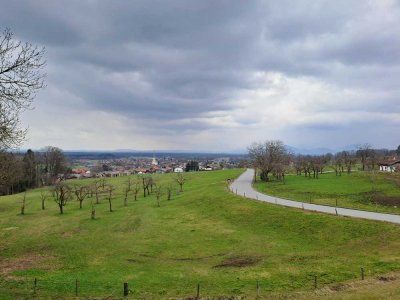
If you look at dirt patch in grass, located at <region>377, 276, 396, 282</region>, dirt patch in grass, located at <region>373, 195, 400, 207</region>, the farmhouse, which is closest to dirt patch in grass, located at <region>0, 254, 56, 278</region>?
dirt patch in grass, located at <region>377, 276, 396, 282</region>

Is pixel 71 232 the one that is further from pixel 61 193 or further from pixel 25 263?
pixel 61 193

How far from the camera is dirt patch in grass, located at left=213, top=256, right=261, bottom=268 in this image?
35.8 metres

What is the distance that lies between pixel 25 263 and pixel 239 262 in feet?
75.7

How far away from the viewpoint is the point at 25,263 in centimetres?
4003

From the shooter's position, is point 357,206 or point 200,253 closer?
point 200,253

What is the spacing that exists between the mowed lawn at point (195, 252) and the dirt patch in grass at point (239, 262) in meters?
0.10

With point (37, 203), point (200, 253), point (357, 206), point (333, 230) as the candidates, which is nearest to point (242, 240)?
point (200, 253)

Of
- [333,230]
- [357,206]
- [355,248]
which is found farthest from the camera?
[357,206]

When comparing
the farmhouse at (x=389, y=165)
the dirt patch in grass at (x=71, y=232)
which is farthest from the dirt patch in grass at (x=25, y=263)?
the farmhouse at (x=389, y=165)

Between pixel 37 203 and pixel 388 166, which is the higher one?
pixel 388 166

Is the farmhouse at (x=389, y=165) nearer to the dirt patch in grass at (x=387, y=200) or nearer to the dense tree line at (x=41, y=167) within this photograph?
the dirt patch in grass at (x=387, y=200)

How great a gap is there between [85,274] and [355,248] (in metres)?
27.3

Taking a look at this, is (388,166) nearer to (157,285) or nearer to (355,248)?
(355,248)

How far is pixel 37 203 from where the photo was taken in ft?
309
